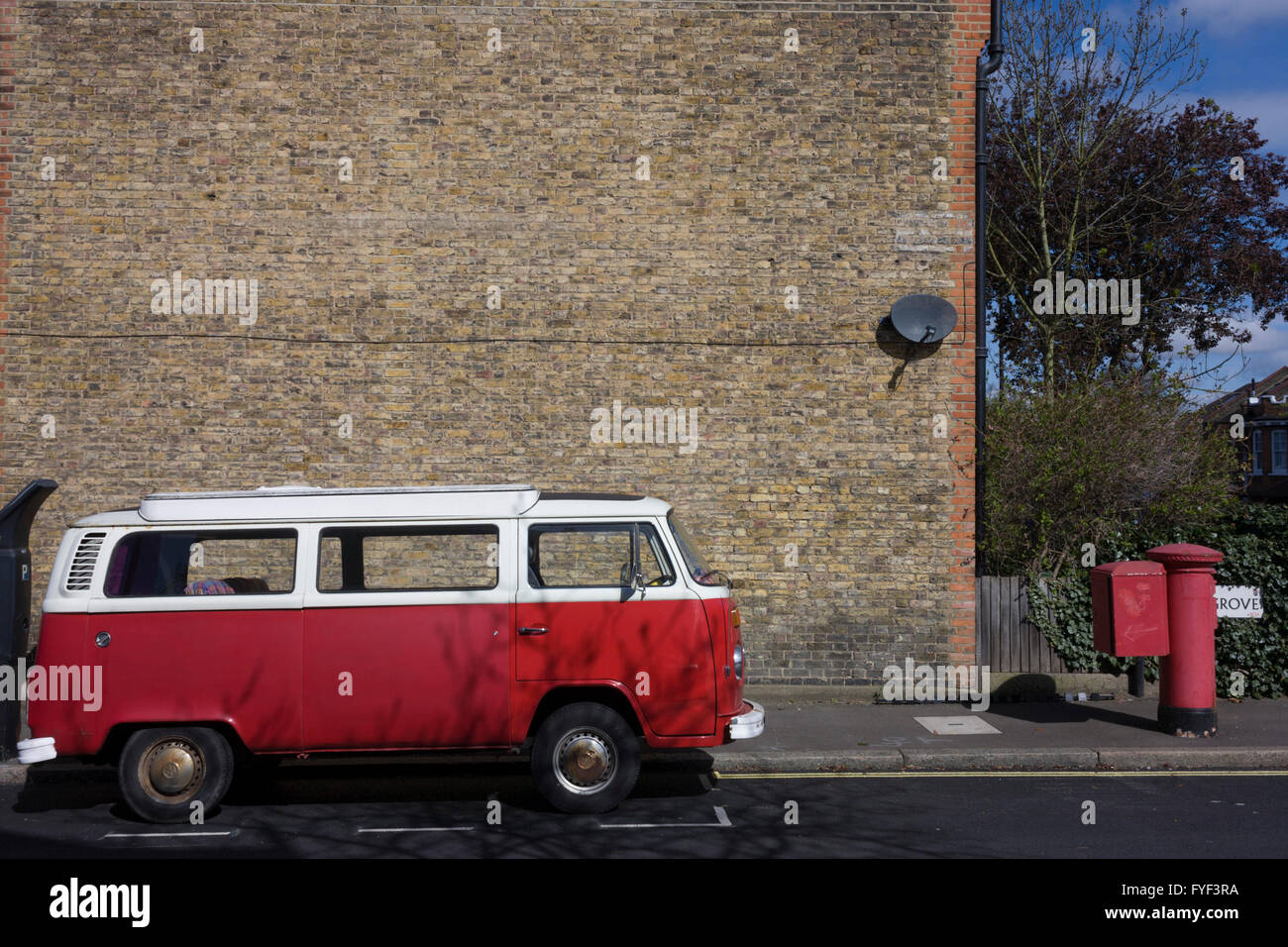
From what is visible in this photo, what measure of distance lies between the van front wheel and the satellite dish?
6.12 meters

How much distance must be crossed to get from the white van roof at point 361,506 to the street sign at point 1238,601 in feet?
23.8

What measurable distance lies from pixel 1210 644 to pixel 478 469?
7403 millimetres

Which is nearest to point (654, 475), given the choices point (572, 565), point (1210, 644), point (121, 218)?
point (572, 565)

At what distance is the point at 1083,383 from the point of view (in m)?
13.1

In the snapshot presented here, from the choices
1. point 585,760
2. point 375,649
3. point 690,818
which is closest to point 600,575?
point 585,760

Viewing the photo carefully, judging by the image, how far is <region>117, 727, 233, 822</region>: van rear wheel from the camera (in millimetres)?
7199

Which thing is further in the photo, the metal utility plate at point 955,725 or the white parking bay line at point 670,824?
the metal utility plate at point 955,725

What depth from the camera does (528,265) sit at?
11.8 metres

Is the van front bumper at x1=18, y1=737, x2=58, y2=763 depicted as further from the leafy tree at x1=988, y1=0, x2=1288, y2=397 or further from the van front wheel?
the leafy tree at x1=988, y1=0, x2=1288, y2=397

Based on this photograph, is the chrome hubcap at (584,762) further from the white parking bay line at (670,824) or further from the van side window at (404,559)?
the van side window at (404,559)

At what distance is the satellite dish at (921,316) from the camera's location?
1159cm

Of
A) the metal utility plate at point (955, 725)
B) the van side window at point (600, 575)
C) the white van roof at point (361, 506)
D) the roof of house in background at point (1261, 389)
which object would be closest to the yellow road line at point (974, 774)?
the metal utility plate at point (955, 725)
